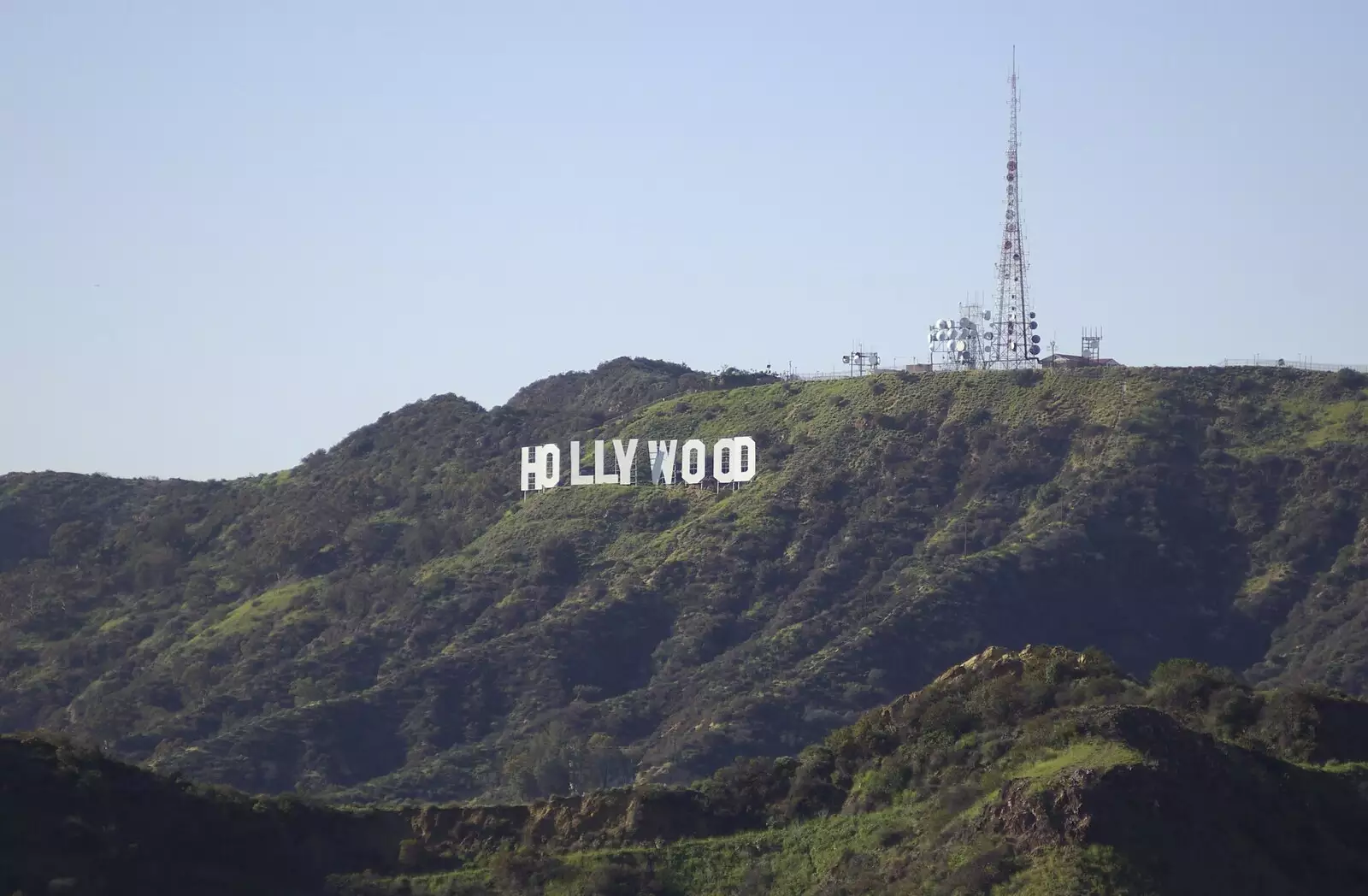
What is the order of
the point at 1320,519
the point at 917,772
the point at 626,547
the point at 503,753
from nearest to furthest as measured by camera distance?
the point at 917,772
the point at 503,753
the point at 1320,519
the point at 626,547

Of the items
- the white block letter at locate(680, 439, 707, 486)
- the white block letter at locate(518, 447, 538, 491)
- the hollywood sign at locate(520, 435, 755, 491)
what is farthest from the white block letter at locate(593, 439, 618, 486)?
the white block letter at locate(518, 447, 538, 491)

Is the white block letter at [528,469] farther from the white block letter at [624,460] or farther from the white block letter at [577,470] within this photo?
the white block letter at [624,460]

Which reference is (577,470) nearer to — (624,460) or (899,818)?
(624,460)

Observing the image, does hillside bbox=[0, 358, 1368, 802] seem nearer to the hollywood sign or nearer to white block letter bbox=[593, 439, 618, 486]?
white block letter bbox=[593, 439, 618, 486]

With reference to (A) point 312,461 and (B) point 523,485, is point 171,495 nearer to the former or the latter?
(A) point 312,461

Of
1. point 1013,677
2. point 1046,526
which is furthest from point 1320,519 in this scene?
point 1013,677

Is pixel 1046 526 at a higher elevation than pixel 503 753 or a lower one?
higher

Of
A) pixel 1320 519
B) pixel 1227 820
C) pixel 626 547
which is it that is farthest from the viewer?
pixel 626 547
